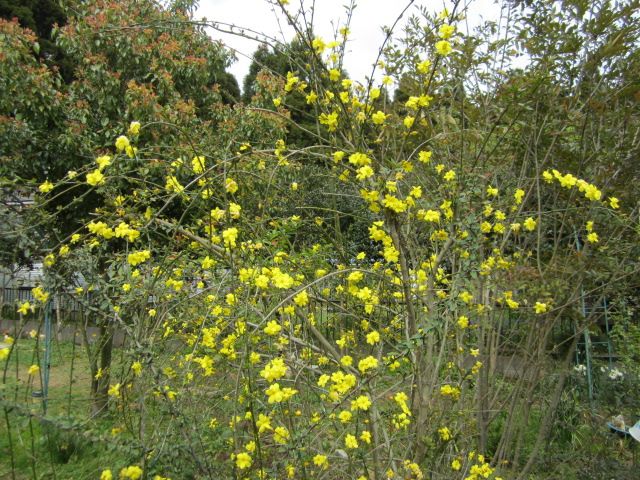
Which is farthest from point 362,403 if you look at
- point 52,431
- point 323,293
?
point 52,431

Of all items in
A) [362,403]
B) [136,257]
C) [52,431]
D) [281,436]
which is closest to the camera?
[362,403]

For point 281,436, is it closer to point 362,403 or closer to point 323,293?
point 362,403

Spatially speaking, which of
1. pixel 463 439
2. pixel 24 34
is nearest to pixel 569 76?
pixel 463 439

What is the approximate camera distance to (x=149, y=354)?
1.75m

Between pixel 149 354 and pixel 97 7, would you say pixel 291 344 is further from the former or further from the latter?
pixel 97 7

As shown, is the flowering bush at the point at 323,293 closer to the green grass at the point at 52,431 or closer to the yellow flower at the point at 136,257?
the yellow flower at the point at 136,257

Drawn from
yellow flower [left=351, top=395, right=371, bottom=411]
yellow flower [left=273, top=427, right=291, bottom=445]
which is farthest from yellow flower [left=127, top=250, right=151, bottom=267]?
yellow flower [left=351, top=395, right=371, bottom=411]

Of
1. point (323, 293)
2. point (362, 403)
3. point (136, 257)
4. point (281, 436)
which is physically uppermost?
point (136, 257)

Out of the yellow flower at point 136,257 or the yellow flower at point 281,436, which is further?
the yellow flower at point 136,257

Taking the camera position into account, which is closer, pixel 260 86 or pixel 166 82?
pixel 166 82

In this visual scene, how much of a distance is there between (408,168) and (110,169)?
3.68ft

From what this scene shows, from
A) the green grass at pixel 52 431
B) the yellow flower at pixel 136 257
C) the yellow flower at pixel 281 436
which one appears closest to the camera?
the green grass at pixel 52 431

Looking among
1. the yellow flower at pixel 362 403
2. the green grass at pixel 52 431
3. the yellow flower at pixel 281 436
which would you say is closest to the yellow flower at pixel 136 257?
the green grass at pixel 52 431

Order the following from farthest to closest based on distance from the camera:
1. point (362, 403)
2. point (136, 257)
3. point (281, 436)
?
1. point (136, 257)
2. point (281, 436)
3. point (362, 403)
